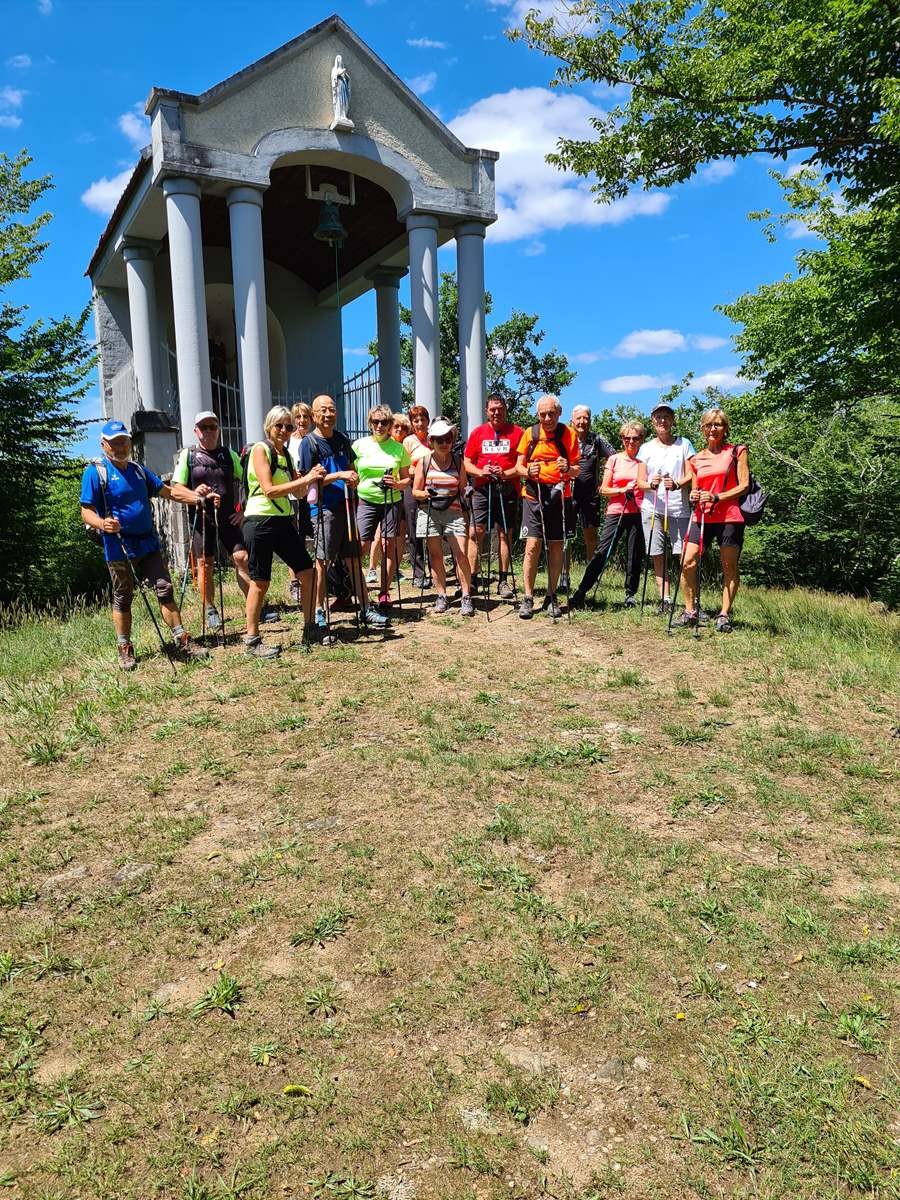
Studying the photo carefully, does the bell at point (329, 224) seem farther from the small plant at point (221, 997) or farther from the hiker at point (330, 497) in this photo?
the small plant at point (221, 997)

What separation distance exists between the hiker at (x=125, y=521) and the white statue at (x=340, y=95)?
594cm

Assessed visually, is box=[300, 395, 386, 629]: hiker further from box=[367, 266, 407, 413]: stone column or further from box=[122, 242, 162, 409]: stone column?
box=[367, 266, 407, 413]: stone column

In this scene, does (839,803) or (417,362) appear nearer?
(839,803)

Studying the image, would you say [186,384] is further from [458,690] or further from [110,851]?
[110,851]

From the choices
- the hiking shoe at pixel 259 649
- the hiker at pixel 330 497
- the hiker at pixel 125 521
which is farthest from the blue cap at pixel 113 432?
the hiking shoe at pixel 259 649

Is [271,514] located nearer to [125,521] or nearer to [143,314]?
[125,521]

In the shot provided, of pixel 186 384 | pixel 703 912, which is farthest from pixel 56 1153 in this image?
pixel 186 384

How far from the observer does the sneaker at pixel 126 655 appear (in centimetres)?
662

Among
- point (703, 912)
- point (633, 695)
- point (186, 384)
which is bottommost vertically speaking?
point (703, 912)

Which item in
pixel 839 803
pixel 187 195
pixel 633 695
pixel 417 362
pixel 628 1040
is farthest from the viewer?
pixel 417 362

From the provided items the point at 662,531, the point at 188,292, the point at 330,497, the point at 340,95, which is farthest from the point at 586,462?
the point at 340,95

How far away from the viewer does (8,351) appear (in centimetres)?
1180

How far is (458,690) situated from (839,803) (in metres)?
2.56

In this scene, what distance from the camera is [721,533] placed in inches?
281
